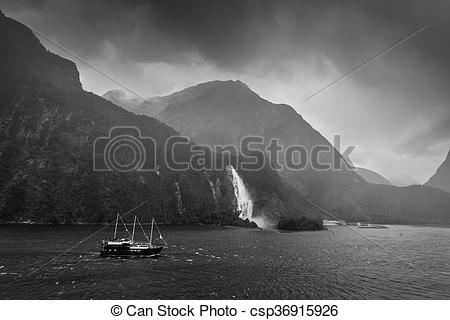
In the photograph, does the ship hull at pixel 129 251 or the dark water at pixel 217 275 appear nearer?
the dark water at pixel 217 275

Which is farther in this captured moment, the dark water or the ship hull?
the ship hull

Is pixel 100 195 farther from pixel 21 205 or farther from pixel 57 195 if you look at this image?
pixel 21 205

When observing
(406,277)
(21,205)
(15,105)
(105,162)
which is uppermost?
(15,105)

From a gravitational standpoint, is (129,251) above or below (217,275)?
above

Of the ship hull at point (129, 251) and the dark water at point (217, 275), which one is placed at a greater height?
the ship hull at point (129, 251)

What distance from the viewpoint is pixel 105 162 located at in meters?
193

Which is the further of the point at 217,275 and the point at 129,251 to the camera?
the point at 129,251

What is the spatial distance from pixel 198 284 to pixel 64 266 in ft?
86.9

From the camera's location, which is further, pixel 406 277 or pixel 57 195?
pixel 57 195

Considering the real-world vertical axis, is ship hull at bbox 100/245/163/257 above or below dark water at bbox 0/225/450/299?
above

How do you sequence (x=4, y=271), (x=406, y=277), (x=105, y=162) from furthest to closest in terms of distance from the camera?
(x=105, y=162) → (x=406, y=277) → (x=4, y=271)
